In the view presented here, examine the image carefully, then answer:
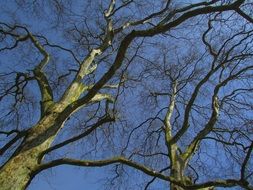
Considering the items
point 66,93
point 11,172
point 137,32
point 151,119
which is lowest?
point 11,172

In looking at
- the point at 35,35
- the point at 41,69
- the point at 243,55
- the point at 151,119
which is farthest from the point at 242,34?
the point at 35,35

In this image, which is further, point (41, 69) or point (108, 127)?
point (108, 127)

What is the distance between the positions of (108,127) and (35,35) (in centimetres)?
277

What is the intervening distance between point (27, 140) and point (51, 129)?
414mm

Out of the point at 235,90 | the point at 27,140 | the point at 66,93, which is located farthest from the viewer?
the point at 235,90

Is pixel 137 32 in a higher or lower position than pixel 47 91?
lower

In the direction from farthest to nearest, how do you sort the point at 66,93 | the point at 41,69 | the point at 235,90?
the point at 235,90, the point at 41,69, the point at 66,93

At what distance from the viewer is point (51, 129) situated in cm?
634

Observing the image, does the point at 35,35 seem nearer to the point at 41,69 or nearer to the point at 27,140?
the point at 41,69

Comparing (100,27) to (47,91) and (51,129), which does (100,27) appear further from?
(51,129)

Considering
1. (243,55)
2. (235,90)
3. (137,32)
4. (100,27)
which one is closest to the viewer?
(137,32)

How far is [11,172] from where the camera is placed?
5461 mm

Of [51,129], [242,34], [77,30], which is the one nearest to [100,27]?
[77,30]

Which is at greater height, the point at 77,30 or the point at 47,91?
the point at 77,30
